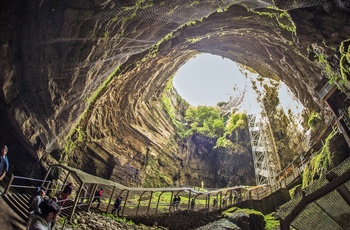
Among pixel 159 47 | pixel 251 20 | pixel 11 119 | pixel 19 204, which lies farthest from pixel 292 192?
pixel 11 119

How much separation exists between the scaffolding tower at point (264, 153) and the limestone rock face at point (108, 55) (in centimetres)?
906

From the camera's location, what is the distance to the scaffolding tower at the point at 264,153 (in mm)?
21203

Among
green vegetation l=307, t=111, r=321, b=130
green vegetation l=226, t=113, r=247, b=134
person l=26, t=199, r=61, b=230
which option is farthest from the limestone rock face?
green vegetation l=226, t=113, r=247, b=134

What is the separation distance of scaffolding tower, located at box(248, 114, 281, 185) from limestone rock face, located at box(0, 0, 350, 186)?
9062mm

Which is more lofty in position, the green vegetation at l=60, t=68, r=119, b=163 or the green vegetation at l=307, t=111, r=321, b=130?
the green vegetation at l=307, t=111, r=321, b=130

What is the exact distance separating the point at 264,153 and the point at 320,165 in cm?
1254

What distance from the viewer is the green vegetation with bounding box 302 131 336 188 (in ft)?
33.4

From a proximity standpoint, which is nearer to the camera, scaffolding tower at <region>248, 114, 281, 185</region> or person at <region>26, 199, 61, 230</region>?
person at <region>26, 199, 61, 230</region>

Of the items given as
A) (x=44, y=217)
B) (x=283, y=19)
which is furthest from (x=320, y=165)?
(x=44, y=217)

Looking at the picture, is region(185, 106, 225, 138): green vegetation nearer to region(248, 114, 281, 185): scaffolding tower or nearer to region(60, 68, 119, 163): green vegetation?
region(248, 114, 281, 185): scaffolding tower

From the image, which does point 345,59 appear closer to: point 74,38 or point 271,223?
point 74,38

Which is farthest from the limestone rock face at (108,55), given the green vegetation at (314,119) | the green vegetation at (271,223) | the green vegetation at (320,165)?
the green vegetation at (271,223)

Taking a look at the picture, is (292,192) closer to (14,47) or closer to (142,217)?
(142,217)

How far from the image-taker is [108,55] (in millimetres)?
8695
